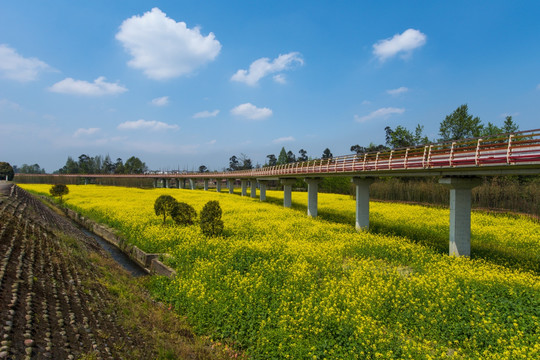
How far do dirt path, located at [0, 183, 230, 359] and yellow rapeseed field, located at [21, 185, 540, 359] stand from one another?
1.91m

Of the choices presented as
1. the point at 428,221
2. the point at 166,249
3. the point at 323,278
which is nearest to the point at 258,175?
the point at 428,221

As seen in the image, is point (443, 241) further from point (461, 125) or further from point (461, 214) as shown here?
point (461, 125)

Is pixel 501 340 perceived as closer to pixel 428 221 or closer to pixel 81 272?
pixel 81 272

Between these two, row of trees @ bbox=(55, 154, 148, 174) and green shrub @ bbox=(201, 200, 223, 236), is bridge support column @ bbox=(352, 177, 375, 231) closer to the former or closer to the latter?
green shrub @ bbox=(201, 200, 223, 236)

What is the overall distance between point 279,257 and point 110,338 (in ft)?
27.0

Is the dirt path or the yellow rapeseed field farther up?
the dirt path

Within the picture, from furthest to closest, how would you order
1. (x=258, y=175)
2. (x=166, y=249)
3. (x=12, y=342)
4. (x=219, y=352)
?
(x=258, y=175), (x=166, y=249), (x=219, y=352), (x=12, y=342)

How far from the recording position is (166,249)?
1686 centimetres

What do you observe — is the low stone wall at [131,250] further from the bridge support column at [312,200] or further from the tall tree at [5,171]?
the tall tree at [5,171]

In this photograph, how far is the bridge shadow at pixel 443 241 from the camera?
47.7 feet

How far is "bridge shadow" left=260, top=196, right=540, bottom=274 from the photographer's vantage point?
47.7ft

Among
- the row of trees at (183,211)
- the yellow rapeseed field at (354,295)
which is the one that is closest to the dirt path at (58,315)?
the yellow rapeseed field at (354,295)

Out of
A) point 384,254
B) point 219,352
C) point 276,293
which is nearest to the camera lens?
point 219,352

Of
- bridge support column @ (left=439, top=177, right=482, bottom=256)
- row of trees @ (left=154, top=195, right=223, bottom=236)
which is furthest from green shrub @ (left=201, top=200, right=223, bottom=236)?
bridge support column @ (left=439, top=177, right=482, bottom=256)
